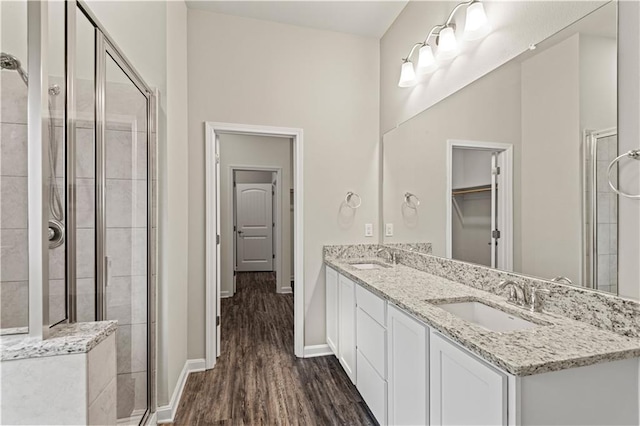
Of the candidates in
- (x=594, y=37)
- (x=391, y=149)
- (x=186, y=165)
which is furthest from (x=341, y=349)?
(x=594, y=37)

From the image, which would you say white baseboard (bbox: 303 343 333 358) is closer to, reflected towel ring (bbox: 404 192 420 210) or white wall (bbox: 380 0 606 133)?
reflected towel ring (bbox: 404 192 420 210)

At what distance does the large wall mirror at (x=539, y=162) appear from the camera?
1.15m

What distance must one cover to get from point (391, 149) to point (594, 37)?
5.31 ft

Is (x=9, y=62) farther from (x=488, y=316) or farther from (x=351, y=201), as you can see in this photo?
(x=351, y=201)

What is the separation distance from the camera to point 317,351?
2.78 meters

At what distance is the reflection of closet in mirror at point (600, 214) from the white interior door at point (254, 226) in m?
5.89

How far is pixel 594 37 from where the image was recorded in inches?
46.6

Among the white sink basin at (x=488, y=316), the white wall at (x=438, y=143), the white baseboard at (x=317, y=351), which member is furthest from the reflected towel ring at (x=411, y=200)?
Result: the white baseboard at (x=317, y=351)

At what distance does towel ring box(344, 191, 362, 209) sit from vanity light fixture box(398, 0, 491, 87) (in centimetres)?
99

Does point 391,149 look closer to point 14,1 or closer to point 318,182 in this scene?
point 318,182

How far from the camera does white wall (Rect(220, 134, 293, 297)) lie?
15.3ft

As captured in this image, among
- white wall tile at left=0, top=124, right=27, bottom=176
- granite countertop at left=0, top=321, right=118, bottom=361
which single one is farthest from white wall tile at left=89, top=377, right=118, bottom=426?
white wall tile at left=0, top=124, right=27, bottom=176

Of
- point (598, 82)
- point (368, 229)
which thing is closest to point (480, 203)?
point (598, 82)

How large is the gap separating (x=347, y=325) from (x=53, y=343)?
178cm
